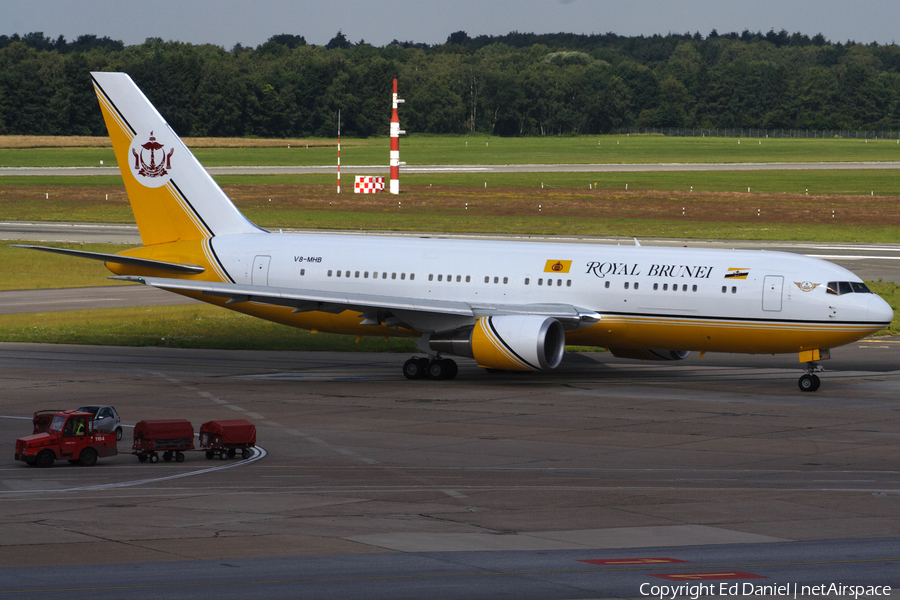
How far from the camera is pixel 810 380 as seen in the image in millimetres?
34312

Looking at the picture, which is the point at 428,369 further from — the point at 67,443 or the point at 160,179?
the point at 67,443

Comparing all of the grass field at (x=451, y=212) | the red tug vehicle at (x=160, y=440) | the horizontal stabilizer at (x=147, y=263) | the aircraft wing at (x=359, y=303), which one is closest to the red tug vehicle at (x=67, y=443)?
the red tug vehicle at (x=160, y=440)

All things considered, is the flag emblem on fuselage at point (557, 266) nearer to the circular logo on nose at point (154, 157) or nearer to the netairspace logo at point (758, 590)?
the circular logo on nose at point (154, 157)

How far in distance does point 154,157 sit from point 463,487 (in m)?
23.3

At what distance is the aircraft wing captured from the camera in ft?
116

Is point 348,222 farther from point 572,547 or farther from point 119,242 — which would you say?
point 572,547

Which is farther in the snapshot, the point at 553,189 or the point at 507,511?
the point at 553,189

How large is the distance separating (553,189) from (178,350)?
82.5m

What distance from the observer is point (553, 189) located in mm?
121062

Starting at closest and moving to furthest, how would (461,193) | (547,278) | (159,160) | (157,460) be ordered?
(157,460), (547,278), (159,160), (461,193)

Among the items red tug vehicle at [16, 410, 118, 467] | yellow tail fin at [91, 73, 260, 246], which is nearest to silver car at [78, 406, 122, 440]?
red tug vehicle at [16, 410, 118, 467]

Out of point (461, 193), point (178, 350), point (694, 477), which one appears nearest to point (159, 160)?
point (178, 350)

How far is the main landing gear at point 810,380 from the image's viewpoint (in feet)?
112

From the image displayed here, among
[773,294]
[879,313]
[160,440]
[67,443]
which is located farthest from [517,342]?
[67,443]
